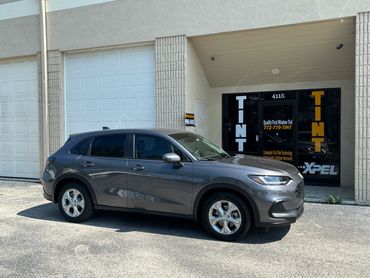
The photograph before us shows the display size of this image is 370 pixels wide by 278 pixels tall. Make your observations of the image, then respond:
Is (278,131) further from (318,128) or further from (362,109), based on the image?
(362,109)

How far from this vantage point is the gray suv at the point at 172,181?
17.8 ft

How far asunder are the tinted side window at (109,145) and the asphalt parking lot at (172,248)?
119 centimetres

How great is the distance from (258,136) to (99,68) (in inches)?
186

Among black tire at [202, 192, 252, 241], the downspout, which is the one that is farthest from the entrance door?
the downspout

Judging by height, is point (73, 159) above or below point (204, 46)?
below

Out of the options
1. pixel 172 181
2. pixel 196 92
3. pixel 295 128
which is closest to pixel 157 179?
pixel 172 181

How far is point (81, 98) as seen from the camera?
10.9m

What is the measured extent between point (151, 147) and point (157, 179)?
0.59 meters

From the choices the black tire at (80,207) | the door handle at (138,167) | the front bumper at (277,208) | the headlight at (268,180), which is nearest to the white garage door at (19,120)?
the black tire at (80,207)

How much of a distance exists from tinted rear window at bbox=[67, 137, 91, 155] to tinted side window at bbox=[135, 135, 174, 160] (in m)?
0.98

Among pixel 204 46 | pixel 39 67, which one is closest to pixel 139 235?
pixel 204 46

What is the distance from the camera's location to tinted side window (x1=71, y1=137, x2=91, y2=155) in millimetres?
6776

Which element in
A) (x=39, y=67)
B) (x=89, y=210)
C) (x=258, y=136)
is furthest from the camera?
(x=39, y=67)

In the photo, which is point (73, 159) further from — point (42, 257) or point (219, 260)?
point (219, 260)
